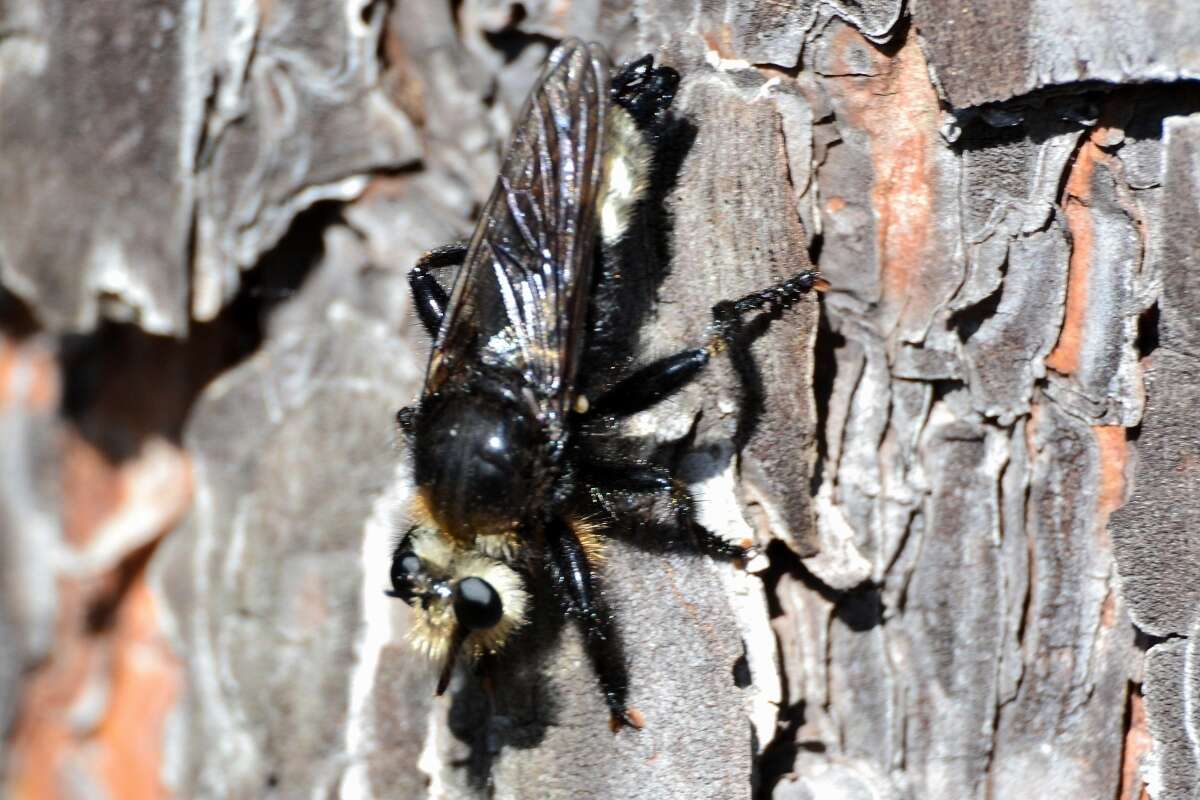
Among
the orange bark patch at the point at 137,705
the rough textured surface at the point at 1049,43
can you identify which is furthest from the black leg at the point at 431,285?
the orange bark patch at the point at 137,705

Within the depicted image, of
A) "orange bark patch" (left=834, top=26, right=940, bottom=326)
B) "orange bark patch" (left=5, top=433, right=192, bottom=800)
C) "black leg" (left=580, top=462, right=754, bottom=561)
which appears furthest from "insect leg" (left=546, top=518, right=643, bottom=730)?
"orange bark patch" (left=5, top=433, right=192, bottom=800)

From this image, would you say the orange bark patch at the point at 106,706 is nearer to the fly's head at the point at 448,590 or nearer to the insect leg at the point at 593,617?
the fly's head at the point at 448,590

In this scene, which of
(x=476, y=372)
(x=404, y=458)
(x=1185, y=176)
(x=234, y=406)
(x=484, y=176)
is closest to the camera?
(x=1185, y=176)

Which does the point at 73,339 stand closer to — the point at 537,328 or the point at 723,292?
the point at 537,328

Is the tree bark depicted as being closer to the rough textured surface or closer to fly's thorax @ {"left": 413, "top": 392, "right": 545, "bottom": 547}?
the rough textured surface

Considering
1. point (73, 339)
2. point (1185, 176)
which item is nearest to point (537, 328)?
point (1185, 176)
